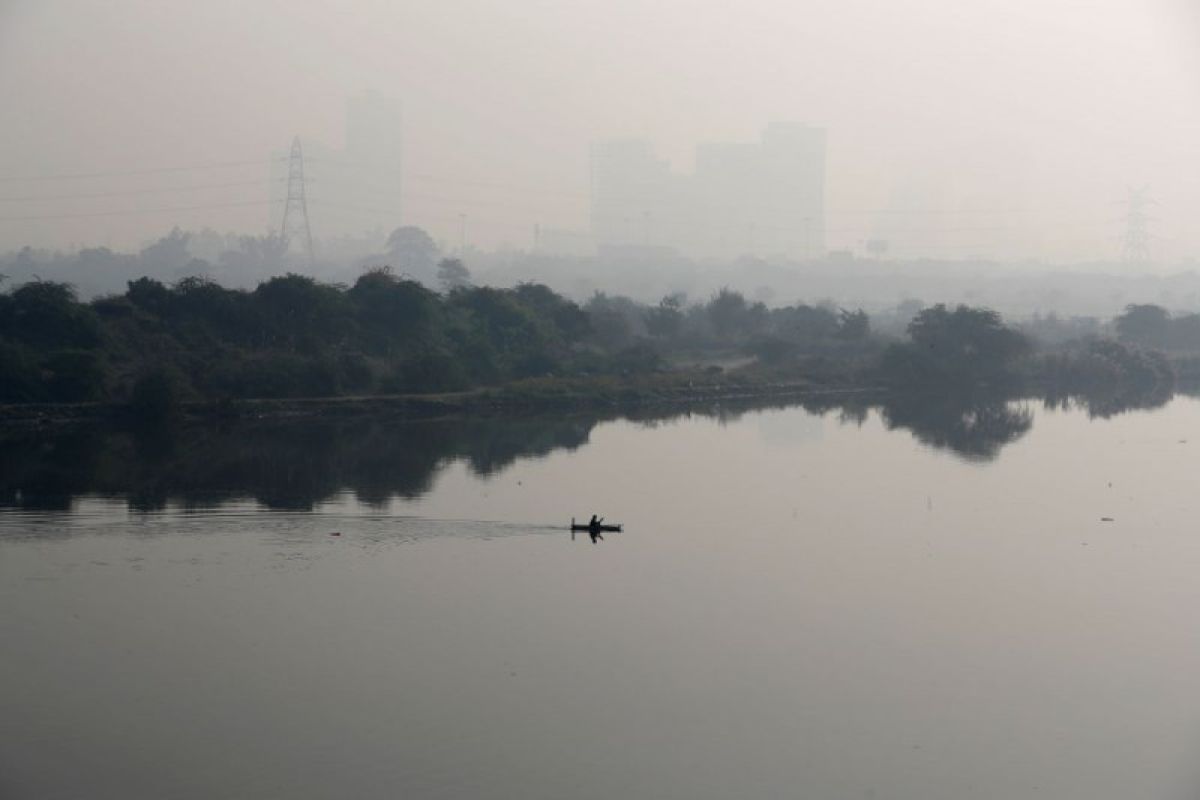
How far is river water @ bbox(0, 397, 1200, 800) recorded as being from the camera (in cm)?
852

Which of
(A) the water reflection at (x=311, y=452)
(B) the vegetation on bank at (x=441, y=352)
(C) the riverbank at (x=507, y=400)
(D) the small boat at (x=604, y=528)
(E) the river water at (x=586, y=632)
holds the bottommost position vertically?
(E) the river water at (x=586, y=632)

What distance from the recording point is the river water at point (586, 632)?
8.52m

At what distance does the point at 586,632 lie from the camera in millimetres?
11133

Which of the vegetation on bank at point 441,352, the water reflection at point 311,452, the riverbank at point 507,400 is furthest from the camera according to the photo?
the vegetation on bank at point 441,352

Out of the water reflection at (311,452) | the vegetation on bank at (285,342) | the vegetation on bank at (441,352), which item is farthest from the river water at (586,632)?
the vegetation on bank at (441,352)

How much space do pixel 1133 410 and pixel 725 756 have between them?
80.1 ft

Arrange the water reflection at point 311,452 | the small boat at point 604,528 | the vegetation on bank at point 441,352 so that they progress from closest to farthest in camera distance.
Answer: the small boat at point 604,528, the water reflection at point 311,452, the vegetation on bank at point 441,352

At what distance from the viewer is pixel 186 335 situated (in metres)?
27.3

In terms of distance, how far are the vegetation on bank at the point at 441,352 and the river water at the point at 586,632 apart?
18.9 ft

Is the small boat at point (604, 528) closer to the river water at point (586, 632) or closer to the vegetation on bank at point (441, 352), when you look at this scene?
the river water at point (586, 632)

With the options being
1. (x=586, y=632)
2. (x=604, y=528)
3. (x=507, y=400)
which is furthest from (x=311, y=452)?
(x=586, y=632)

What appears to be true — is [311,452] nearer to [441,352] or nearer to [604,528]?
[604,528]

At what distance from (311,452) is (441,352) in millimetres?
9449

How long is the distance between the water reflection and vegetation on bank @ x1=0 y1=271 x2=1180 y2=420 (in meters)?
1.88
